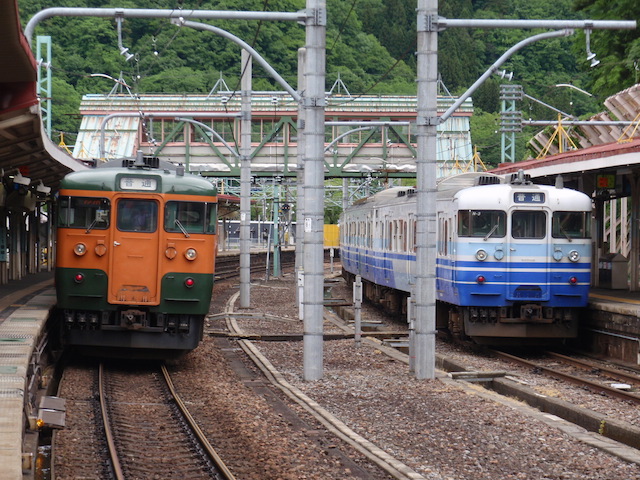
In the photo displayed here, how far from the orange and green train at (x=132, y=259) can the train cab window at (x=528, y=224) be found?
221 inches

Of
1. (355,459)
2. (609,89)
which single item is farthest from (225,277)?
(355,459)

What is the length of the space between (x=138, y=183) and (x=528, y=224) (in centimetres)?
681

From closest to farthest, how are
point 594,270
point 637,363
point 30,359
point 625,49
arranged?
point 30,359 → point 637,363 → point 594,270 → point 625,49

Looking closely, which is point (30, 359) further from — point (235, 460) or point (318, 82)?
point (318, 82)

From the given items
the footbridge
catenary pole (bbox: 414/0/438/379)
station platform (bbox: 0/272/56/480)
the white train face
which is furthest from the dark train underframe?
the footbridge

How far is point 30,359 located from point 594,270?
16.8m

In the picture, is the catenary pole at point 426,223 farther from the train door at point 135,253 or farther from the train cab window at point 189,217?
the train door at point 135,253

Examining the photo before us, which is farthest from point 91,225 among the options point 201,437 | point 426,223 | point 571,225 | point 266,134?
point 266,134

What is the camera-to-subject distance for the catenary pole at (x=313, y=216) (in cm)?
1397

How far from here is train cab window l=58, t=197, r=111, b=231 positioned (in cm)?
1460

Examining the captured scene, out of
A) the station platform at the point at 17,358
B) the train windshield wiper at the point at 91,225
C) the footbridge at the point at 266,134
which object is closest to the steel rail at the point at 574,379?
the train windshield wiper at the point at 91,225

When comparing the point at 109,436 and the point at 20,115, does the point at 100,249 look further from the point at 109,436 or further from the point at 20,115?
the point at 109,436

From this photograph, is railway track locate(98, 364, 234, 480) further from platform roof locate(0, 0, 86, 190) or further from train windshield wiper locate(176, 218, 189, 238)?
platform roof locate(0, 0, 86, 190)

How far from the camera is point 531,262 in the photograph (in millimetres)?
17781
